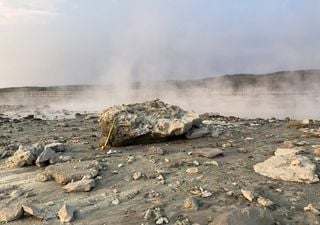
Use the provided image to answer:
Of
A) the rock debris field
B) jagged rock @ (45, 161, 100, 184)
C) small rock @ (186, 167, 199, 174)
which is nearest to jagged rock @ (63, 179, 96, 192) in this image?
the rock debris field

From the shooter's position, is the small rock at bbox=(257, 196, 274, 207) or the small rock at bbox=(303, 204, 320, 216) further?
the small rock at bbox=(257, 196, 274, 207)

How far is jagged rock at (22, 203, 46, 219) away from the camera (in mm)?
4815

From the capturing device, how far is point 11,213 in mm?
4871

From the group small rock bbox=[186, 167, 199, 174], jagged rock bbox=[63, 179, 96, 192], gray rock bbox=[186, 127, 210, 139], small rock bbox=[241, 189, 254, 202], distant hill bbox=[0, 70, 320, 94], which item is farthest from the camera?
distant hill bbox=[0, 70, 320, 94]

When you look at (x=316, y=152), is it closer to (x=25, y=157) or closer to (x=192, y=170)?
(x=192, y=170)

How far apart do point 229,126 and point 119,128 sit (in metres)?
2.82

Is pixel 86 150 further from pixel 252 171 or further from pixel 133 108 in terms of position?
pixel 252 171

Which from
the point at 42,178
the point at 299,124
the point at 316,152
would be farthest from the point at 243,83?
the point at 42,178

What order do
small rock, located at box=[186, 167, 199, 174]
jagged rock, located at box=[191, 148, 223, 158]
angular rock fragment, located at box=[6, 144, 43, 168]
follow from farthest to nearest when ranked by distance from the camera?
angular rock fragment, located at box=[6, 144, 43, 168] < jagged rock, located at box=[191, 148, 223, 158] < small rock, located at box=[186, 167, 199, 174]

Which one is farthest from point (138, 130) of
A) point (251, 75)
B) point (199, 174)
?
point (251, 75)

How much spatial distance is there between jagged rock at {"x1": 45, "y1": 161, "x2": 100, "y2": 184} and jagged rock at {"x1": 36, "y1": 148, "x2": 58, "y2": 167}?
0.48 m

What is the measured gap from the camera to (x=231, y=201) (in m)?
4.98

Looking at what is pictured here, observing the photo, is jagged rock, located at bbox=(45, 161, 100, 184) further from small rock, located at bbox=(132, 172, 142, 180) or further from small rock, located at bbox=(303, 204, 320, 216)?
small rock, located at bbox=(303, 204, 320, 216)

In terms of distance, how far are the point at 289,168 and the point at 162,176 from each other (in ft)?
4.85
